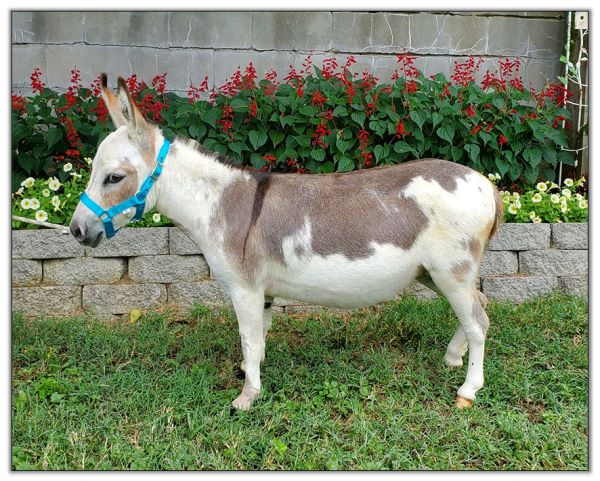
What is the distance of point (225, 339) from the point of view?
175 inches

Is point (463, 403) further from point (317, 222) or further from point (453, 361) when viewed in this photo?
point (317, 222)

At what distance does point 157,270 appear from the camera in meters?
4.96

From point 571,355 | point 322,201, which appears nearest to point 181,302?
point 322,201

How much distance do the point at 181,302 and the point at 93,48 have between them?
8.16 feet

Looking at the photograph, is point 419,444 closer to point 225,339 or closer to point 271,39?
point 225,339

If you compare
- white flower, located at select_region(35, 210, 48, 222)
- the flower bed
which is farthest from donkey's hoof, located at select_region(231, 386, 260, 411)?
white flower, located at select_region(35, 210, 48, 222)

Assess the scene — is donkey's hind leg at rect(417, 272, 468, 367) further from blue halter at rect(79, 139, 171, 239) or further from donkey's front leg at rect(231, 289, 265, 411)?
blue halter at rect(79, 139, 171, 239)

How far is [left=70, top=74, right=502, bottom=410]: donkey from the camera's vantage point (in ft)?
11.0

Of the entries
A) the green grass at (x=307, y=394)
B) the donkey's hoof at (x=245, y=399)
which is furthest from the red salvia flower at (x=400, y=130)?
the donkey's hoof at (x=245, y=399)

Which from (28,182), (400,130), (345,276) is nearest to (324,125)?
(400,130)

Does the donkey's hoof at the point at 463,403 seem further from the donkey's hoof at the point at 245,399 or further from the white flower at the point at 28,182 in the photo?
the white flower at the point at 28,182

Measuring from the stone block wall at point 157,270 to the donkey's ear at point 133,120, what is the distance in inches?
68.5

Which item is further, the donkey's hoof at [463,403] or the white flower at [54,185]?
the white flower at [54,185]

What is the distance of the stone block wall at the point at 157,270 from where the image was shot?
4824 millimetres
